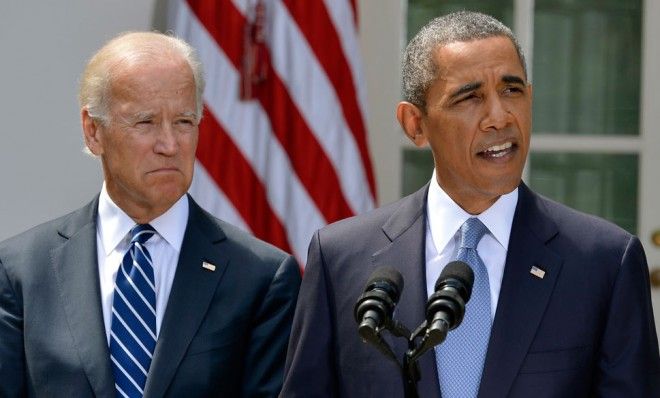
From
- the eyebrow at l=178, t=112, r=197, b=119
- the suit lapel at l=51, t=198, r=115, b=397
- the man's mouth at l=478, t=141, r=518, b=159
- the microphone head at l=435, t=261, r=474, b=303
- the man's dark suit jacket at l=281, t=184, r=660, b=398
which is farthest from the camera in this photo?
the eyebrow at l=178, t=112, r=197, b=119

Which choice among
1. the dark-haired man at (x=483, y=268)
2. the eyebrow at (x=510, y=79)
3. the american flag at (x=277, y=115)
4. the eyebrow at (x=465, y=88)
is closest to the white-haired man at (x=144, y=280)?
the dark-haired man at (x=483, y=268)

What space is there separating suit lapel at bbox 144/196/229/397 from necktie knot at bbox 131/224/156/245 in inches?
3.1

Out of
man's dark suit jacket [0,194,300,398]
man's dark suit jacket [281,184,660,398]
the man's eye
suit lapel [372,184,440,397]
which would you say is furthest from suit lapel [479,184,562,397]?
man's dark suit jacket [0,194,300,398]

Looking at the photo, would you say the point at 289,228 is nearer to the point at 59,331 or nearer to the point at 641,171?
the point at 641,171

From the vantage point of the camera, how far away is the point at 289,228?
201 inches

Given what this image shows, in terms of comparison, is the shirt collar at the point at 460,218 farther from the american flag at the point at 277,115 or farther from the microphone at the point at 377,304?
the american flag at the point at 277,115

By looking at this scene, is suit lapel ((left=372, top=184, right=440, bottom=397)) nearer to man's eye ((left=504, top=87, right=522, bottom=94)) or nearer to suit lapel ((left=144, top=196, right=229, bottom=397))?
man's eye ((left=504, top=87, right=522, bottom=94))

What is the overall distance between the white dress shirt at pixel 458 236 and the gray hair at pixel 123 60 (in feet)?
1.99

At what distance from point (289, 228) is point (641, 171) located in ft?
4.53

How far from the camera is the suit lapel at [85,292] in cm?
329

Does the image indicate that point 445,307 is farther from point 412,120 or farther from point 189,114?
point 189,114

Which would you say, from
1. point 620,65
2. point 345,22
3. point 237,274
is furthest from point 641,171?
point 237,274

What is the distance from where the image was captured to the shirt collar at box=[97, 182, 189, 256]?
3.45 metres

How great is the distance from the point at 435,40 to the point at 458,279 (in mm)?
742
